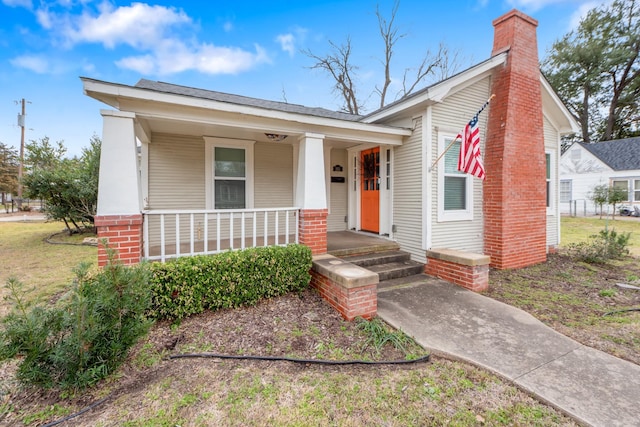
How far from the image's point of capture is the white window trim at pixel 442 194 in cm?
560

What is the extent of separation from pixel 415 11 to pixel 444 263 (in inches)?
561

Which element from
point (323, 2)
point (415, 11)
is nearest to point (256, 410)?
point (323, 2)

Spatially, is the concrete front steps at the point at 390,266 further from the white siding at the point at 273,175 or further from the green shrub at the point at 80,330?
the green shrub at the point at 80,330

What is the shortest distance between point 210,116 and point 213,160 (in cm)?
186

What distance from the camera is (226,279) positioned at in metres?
3.64

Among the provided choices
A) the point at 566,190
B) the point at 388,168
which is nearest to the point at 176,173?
the point at 388,168

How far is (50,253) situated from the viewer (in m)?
7.62

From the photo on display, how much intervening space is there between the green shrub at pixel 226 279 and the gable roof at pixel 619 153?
23701 mm

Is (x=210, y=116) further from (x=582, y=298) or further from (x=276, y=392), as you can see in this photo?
(x=582, y=298)

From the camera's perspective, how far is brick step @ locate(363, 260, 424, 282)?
504 centimetres

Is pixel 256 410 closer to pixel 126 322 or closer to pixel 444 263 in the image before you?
pixel 126 322

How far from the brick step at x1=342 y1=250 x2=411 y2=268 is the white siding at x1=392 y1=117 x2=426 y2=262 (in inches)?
9.3

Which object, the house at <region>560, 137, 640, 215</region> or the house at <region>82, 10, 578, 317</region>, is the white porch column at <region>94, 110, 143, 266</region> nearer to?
the house at <region>82, 10, 578, 317</region>

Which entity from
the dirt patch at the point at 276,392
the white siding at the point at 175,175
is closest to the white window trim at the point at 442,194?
the dirt patch at the point at 276,392
